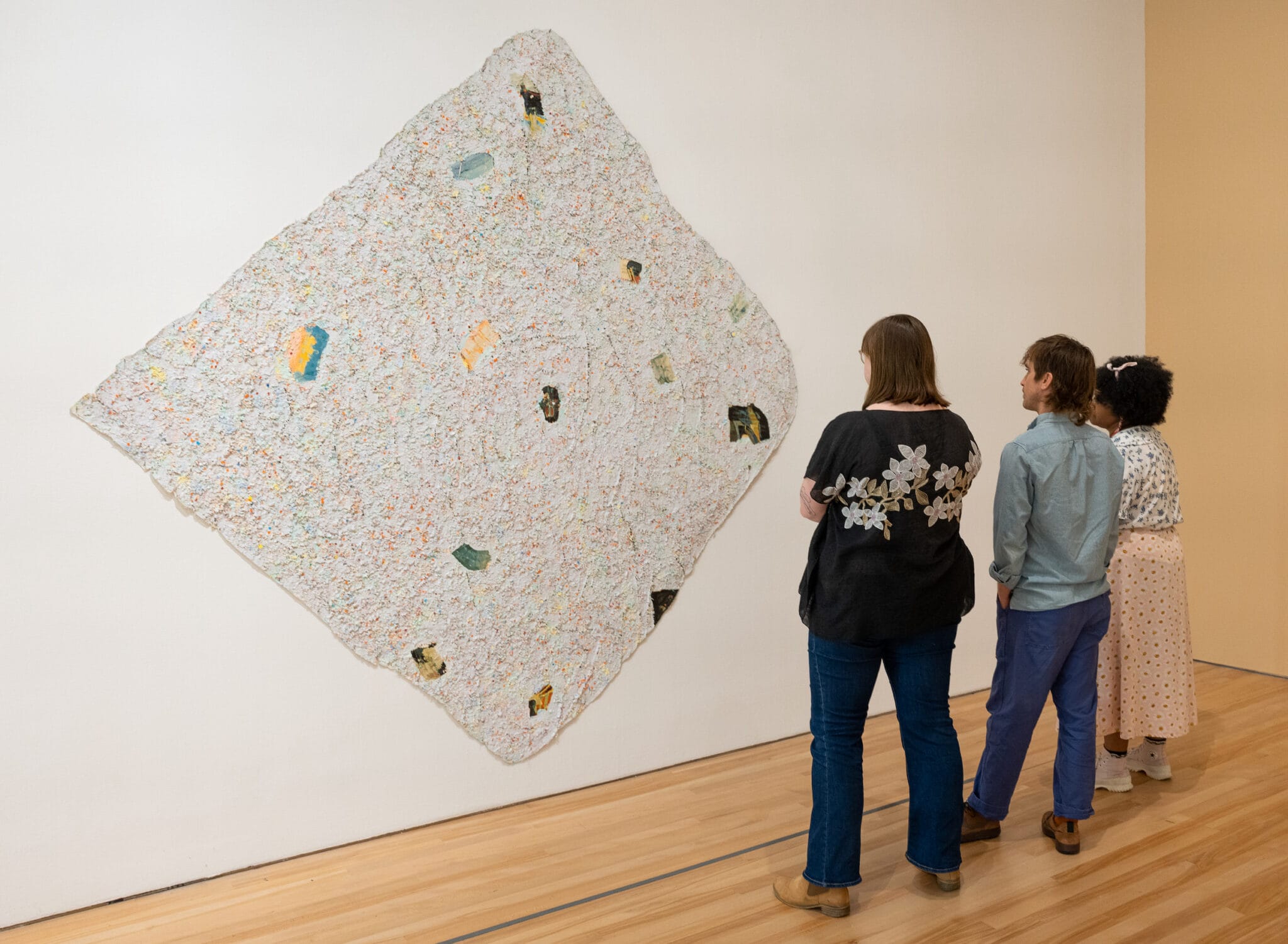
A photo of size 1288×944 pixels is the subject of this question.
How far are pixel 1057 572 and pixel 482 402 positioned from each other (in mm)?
1479

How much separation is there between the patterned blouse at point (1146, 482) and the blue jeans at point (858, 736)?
854 mm

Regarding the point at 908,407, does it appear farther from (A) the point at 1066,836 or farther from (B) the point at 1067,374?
(A) the point at 1066,836

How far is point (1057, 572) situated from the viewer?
2270 millimetres

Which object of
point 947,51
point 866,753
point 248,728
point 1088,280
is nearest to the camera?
point 248,728

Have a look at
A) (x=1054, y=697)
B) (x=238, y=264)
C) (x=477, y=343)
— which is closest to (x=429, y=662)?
(x=477, y=343)

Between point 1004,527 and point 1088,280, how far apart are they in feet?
7.18

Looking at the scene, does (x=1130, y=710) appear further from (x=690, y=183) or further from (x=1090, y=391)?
(x=690, y=183)

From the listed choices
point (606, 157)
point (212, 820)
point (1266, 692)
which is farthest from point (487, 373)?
point (1266, 692)

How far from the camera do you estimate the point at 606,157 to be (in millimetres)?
2805

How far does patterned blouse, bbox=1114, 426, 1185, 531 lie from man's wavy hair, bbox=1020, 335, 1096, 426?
16.1 inches

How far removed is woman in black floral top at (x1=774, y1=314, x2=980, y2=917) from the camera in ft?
6.44

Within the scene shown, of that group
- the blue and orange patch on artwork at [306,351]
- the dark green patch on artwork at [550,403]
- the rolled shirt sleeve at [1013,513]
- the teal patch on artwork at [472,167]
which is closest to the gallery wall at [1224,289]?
the rolled shirt sleeve at [1013,513]

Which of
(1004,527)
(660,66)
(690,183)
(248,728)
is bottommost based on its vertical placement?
(248,728)

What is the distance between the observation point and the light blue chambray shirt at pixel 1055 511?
2254 mm
